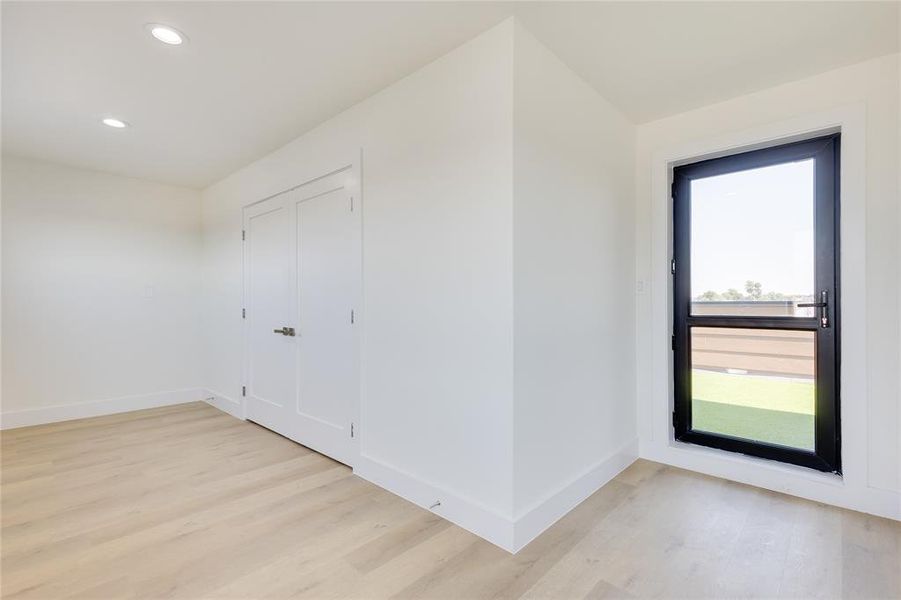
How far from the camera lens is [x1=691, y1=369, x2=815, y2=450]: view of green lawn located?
2.69 metres

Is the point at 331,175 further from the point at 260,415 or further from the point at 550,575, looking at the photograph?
the point at 550,575

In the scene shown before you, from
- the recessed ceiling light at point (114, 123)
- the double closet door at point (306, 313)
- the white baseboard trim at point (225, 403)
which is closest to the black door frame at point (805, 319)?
the double closet door at point (306, 313)

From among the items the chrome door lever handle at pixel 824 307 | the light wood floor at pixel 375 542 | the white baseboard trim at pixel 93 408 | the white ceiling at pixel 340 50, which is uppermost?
the white ceiling at pixel 340 50

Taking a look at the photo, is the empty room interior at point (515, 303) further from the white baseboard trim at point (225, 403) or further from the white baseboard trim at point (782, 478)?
the white baseboard trim at point (225, 403)

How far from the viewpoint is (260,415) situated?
13.2 feet

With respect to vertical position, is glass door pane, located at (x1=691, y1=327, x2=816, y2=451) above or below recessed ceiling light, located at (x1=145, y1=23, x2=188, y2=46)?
below

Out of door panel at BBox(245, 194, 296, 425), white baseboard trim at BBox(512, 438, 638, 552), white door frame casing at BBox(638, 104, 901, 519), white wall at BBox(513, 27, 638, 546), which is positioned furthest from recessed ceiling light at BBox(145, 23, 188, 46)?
white door frame casing at BBox(638, 104, 901, 519)

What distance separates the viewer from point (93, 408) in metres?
4.39

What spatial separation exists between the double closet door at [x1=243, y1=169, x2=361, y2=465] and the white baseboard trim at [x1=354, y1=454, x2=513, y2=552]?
32 cm

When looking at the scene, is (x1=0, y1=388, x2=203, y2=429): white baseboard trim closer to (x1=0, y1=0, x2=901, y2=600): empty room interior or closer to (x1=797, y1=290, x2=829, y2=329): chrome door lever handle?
(x1=0, y1=0, x2=901, y2=600): empty room interior

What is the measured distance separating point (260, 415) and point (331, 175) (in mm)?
2387

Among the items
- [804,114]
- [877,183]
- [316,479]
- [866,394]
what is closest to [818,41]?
[804,114]

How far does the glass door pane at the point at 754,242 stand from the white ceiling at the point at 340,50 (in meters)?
0.60

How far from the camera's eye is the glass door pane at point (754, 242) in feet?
8.73
